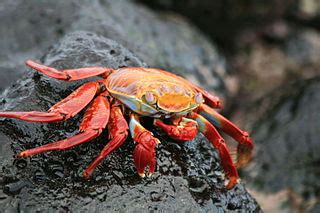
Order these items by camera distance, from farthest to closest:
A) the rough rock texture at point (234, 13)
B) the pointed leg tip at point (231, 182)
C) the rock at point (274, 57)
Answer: the rock at point (274, 57)
the rough rock texture at point (234, 13)
the pointed leg tip at point (231, 182)

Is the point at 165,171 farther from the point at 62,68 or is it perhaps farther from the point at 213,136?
the point at 62,68

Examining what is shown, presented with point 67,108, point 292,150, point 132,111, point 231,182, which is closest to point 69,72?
point 67,108

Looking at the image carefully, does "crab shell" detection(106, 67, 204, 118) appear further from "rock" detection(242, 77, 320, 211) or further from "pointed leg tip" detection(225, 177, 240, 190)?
"rock" detection(242, 77, 320, 211)

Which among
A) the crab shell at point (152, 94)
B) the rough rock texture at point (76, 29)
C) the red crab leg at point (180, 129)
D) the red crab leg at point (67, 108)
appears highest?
the crab shell at point (152, 94)

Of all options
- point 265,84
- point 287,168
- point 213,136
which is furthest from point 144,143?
point 265,84

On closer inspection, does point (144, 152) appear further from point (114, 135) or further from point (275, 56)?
point (275, 56)

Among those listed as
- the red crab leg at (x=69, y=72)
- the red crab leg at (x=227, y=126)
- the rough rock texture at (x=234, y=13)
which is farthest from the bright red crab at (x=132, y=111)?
the rough rock texture at (x=234, y=13)

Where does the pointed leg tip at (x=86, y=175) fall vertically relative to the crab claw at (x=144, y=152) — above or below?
below

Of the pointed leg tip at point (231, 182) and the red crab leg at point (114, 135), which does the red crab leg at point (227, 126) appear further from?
the red crab leg at point (114, 135)
